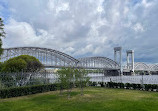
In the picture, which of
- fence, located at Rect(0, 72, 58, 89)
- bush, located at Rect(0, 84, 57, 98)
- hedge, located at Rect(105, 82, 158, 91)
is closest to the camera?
bush, located at Rect(0, 84, 57, 98)

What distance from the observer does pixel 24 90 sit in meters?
20.1

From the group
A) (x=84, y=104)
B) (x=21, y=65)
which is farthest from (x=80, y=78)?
(x=21, y=65)

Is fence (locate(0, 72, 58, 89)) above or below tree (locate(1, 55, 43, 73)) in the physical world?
below

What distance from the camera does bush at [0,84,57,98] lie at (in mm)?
18125

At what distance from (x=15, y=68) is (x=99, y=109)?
21165 millimetres

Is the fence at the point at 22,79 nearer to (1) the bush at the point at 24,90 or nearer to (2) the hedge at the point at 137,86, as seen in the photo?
(1) the bush at the point at 24,90

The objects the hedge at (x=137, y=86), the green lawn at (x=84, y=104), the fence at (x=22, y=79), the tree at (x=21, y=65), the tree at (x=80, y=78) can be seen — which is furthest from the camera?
the tree at (x=21, y=65)

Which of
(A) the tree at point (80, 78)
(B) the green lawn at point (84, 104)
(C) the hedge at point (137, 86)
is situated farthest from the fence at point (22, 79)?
(C) the hedge at point (137, 86)

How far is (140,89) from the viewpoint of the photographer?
83.4 ft

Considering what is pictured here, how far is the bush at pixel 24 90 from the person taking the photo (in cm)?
1812

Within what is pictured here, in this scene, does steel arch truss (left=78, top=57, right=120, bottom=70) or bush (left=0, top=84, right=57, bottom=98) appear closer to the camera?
bush (left=0, top=84, right=57, bottom=98)

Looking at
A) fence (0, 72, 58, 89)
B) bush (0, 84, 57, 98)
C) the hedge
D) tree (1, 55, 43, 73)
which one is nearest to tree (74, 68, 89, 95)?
bush (0, 84, 57, 98)

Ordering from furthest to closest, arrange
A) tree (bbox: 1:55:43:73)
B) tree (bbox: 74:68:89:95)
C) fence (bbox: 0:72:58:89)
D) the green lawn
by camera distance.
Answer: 1. tree (bbox: 1:55:43:73)
2. tree (bbox: 74:68:89:95)
3. fence (bbox: 0:72:58:89)
4. the green lawn

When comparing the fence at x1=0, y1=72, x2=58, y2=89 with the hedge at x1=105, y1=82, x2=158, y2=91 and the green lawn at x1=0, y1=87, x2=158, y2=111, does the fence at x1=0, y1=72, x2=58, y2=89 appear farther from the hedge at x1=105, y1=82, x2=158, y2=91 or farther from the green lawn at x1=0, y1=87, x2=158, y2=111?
the hedge at x1=105, y1=82, x2=158, y2=91
